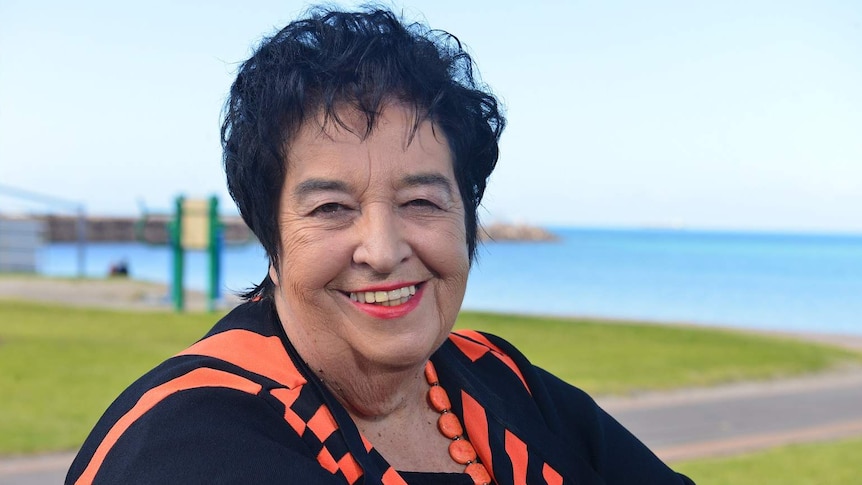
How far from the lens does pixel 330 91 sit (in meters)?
1.78

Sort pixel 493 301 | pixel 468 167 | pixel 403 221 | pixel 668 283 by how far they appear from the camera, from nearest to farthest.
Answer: pixel 403 221 → pixel 468 167 → pixel 493 301 → pixel 668 283

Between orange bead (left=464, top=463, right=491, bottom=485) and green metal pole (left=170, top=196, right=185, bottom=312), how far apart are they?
Result: 508 inches

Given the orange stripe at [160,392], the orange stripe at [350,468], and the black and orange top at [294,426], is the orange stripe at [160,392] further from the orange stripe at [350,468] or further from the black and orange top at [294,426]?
the orange stripe at [350,468]

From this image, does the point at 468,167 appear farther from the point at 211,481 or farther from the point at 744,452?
the point at 744,452

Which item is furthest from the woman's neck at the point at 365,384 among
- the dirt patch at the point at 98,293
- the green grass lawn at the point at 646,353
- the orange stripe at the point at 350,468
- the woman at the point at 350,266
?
the dirt patch at the point at 98,293

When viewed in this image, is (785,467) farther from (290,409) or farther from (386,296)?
(290,409)

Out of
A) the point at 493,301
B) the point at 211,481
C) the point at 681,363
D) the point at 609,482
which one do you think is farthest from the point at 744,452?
the point at 493,301

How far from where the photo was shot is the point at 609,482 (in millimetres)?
2230

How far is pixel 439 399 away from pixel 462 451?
0.45ft

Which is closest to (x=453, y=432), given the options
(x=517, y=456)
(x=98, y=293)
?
(x=517, y=456)

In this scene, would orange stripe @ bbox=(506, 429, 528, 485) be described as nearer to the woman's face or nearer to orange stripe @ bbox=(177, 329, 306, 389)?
the woman's face

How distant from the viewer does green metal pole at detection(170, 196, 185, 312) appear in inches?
573

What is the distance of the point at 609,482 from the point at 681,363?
792 centimetres

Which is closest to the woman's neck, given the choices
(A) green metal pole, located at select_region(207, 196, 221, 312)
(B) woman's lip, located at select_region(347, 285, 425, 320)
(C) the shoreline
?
(B) woman's lip, located at select_region(347, 285, 425, 320)
